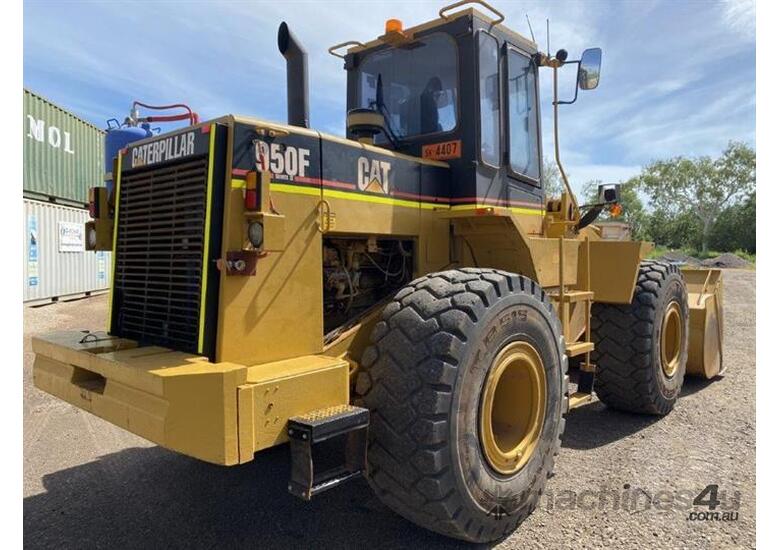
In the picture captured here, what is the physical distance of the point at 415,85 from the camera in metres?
4.60

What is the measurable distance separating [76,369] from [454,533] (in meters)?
2.36

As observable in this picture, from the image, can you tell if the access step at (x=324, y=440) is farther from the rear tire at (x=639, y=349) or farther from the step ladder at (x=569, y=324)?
the rear tire at (x=639, y=349)

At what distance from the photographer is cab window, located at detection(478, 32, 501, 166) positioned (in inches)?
173

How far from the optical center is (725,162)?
51875 mm

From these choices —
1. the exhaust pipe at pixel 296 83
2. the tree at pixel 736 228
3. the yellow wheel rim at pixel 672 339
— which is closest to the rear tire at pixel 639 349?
the yellow wheel rim at pixel 672 339

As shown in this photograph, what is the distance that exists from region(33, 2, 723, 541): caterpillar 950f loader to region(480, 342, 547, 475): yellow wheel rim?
15 mm

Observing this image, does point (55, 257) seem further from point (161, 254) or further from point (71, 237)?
point (161, 254)

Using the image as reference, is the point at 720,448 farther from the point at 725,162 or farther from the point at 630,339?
the point at 725,162

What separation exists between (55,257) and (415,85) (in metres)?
14.3

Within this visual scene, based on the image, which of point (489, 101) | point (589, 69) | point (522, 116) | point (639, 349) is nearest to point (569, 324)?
point (639, 349)

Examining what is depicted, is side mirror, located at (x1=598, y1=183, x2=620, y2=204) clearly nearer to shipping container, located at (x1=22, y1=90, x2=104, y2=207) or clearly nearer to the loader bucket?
the loader bucket

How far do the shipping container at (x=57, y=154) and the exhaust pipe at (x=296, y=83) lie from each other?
14295mm

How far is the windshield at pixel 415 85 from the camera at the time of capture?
4.43 m

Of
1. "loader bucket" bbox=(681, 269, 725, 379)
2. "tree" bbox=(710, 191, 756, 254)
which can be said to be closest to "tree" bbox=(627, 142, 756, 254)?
"tree" bbox=(710, 191, 756, 254)
